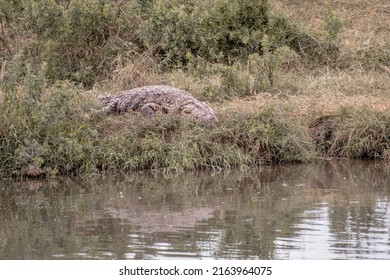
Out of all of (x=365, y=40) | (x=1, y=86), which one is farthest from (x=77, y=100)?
(x=365, y=40)

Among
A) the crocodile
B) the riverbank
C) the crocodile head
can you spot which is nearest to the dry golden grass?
the riverbank

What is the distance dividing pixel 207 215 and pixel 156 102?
393 centimetres

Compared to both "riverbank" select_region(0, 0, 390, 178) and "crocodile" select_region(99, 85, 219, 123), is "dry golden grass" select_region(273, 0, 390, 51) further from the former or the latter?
"crocodile" select_region(99, 85, 219, 123)

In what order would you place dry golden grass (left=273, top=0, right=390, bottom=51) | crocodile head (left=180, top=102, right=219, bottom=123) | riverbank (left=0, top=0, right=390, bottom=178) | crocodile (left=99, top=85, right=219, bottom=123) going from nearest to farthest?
riverbank (left=0, top=0, right=390, bottom=178) < crocodile head (left=180, top=102, right=219, bottom=123) < crocodile (left=99, top=85, right=219, bottom=123) < dry golden grass (left=273, top=0, right=390, bottom=51)

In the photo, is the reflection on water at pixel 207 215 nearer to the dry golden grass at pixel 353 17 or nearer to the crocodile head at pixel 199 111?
the crocodile head at pixel 199 111

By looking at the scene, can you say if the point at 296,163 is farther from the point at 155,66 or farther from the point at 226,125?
the point at 155,66

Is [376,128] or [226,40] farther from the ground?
[226,40]

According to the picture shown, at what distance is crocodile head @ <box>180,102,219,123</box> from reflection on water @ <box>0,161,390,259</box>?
3.58 feet

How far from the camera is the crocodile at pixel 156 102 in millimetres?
12758

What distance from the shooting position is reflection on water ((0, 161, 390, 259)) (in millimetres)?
8117

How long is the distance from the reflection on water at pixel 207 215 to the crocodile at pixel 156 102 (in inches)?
53.1
